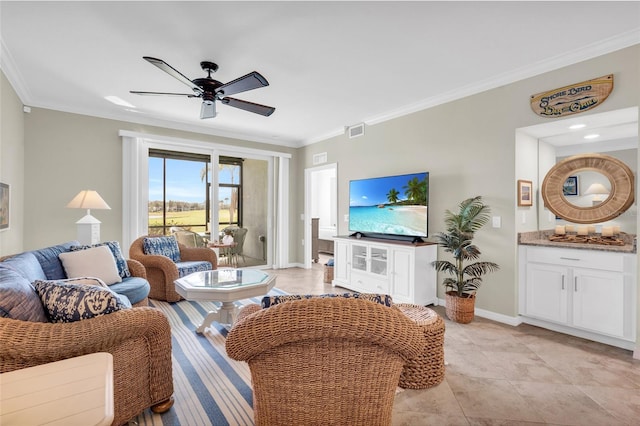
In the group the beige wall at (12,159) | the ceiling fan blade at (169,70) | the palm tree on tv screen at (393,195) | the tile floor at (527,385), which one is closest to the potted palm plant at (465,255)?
the tile floor at (527,385)

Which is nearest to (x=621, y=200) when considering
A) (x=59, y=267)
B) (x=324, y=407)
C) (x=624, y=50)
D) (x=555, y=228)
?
(x=555, y=228)

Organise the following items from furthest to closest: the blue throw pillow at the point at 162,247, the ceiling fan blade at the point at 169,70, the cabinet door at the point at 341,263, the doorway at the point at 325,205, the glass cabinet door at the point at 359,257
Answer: the doorway at the point at 325,205
the cabinet door at the point at 341,263
the glass cabinet door at the point at 359,257
the blue throw pillow at the point at 162,247
the ceiling fan blade at the point at 169,70

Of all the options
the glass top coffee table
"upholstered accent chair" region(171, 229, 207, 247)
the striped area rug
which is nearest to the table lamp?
"upholstered accent chair" region(171, 229, 207, 247)

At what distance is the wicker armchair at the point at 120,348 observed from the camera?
4.28 feet

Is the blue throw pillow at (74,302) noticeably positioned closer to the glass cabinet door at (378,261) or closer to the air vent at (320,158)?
the glass cabinet door at (378,261)

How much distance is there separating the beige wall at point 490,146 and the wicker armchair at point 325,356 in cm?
258

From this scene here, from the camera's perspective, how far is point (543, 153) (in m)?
3.59

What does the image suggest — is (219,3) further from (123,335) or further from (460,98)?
(460,98)

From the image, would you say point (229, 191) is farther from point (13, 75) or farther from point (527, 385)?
point (527, 385)

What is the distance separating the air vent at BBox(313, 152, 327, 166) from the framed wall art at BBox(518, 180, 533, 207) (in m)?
3.33

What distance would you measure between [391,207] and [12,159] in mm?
4506

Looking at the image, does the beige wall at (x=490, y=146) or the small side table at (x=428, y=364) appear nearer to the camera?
the small side table at (x=428, y=364)

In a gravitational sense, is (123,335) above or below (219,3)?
below

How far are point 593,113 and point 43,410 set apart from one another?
157 inches
